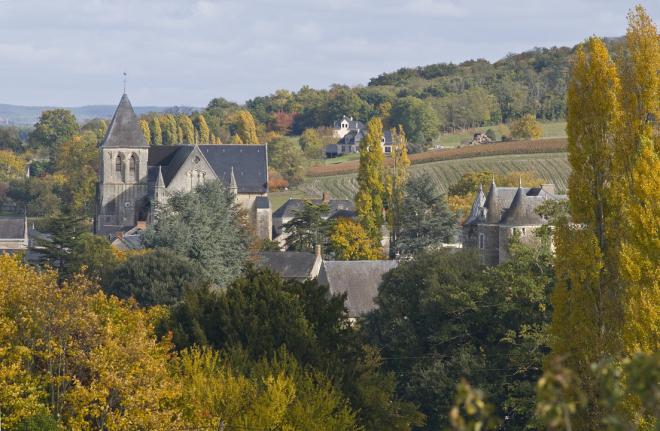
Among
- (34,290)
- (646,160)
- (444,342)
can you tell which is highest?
(646,160)

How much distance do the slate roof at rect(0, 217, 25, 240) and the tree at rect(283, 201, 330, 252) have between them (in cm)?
2213

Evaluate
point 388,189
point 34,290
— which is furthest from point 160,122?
point 34,290

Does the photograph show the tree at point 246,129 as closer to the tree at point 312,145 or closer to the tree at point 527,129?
the tree at point 312,145

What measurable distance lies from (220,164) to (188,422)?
6731 cm

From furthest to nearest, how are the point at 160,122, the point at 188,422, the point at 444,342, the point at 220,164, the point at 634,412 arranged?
the point at 160,122
the point at 220,164
the point at 444,342
the point at 188,422
the point at 634,412

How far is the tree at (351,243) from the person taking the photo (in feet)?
252

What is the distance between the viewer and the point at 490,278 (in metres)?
42.3

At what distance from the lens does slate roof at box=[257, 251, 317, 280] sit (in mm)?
72500

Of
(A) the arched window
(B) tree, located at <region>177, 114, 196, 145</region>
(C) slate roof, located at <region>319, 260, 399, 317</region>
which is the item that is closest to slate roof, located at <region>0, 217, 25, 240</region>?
(A) the arched window

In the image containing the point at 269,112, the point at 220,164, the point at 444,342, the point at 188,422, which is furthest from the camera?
the point at 269,112

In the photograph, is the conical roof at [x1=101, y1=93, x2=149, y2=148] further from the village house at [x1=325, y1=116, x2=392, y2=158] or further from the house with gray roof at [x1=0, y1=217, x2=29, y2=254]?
the village house at [x1=325, y1=116, x2=392, y2=158]

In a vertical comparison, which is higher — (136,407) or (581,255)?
(581,255)

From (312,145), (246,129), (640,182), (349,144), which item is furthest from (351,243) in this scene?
(246,129)

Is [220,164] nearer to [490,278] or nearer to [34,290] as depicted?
[490,278]
